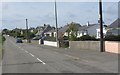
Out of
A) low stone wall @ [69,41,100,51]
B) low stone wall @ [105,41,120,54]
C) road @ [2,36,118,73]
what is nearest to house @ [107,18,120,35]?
low stone wall @ [69,41,100,51]

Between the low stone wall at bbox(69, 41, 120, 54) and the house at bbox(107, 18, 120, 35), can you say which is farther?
the house at bbox(107, 18, 120, 35)

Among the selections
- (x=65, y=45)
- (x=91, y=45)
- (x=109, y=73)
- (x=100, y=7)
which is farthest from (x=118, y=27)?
(x=109, y=73)

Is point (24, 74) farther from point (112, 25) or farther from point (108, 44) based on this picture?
point (112, 25)

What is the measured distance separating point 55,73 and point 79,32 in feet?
262

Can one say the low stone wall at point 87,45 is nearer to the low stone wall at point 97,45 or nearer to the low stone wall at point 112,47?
the low stone wall at point 97,45

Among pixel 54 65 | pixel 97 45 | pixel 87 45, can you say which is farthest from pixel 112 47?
pixel 54 65

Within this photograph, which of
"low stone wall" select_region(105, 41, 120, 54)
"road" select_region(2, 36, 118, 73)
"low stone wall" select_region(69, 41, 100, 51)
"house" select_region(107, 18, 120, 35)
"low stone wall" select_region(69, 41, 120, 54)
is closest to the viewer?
"road" select_region(2, 36, 118, 73)

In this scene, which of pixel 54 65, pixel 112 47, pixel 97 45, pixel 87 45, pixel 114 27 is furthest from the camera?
pixel 114 27

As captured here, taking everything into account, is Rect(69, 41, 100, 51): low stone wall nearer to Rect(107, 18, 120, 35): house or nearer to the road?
the road

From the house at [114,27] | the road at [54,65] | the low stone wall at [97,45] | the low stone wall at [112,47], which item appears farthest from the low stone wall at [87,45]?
the house at [114,27]

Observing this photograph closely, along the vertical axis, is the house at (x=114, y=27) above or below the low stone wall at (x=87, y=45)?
above

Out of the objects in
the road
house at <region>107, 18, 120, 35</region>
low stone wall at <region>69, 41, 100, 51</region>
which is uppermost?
house at <region>107, 18, 120, 35</region>

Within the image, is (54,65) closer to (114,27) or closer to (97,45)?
(97,45)

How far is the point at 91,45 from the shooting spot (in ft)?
124
